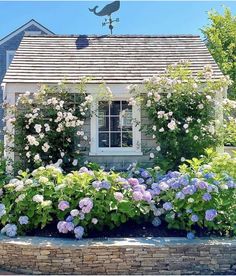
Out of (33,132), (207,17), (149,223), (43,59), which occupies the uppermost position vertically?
(207,17)

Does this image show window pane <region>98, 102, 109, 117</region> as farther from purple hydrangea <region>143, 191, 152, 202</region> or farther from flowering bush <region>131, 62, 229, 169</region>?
purple hydrangea <region>143, 191, 152, 202</region>

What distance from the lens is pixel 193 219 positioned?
564 centimetres

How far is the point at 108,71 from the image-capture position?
32.3ft

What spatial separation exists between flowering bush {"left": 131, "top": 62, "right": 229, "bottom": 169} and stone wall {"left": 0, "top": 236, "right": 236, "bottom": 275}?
3.28 metres

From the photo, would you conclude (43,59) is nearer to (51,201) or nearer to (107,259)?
(51,201)

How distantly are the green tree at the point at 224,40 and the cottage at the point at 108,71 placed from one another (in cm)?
573

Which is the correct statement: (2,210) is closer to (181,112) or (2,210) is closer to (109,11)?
(181,112)

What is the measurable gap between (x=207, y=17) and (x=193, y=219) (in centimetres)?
1462

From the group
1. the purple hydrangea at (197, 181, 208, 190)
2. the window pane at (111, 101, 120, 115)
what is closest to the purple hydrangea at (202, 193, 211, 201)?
the purple hydrangea at (197, 181, 208, 190)

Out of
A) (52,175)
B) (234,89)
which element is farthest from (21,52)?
(234,89)

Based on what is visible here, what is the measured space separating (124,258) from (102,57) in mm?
6446

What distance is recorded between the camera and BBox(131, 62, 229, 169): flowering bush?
8.60 meters

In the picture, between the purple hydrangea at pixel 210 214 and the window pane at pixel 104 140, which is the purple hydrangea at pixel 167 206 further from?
the window pane at pixel 104 140

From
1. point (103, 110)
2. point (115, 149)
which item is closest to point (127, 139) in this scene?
point (115, 149)
